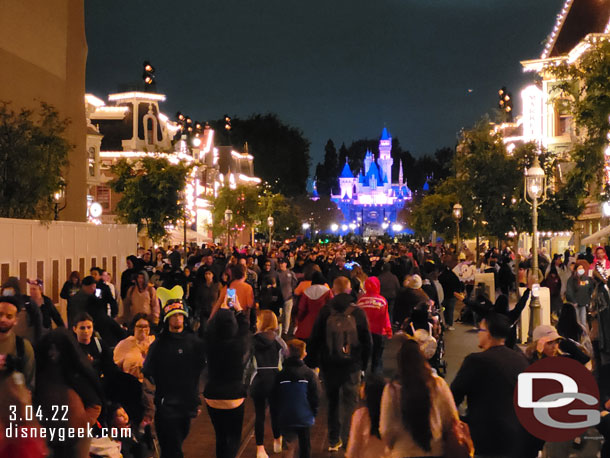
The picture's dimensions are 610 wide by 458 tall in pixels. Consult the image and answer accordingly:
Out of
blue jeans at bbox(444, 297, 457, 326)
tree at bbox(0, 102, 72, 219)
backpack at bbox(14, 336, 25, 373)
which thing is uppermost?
tree at bbox(0, 102, 72, 219)

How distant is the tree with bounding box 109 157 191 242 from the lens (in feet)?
126

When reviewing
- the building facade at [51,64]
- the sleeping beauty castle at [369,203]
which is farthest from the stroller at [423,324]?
the sleeping beauty castle at [369,203]

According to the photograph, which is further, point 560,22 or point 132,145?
point 132,145

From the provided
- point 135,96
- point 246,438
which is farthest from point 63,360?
point 135,96

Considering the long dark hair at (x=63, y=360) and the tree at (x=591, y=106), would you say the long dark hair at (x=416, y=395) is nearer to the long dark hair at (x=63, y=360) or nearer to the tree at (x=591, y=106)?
the long dark hair at (x=63, y=360)

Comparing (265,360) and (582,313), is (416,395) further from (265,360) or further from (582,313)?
(582,313)

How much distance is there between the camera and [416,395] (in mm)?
4957

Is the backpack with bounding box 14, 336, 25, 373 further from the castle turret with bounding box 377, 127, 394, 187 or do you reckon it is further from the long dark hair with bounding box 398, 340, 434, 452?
the castle turret with bounding box 377, 127, 394, 187

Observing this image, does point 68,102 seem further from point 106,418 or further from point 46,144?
point 106,418

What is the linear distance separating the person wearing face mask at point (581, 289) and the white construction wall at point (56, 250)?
10729 millimetres

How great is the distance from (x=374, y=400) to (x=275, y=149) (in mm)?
92121
